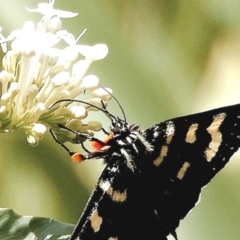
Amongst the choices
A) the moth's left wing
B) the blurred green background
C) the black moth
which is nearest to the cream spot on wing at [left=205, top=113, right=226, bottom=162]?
the black moth

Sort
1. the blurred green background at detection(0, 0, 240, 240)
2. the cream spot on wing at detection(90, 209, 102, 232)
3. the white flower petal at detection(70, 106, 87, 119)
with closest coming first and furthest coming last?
the cream spot on wing at detection(90, 209, 102, 232) → the white flower petal at detection(70, 106, 87, 119) → the blurred green background at detection(0, 0, 240, 240)

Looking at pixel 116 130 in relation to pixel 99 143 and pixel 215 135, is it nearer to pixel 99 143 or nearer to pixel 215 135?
pixel 99 143

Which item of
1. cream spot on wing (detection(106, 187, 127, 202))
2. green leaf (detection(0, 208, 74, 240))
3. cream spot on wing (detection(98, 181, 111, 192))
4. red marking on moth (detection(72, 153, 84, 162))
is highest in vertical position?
red marking on moth (detection(72, 153, 84, 162))

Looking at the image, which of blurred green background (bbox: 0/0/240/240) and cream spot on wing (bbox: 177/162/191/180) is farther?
blurred green background (bbox: 0/0/240/240)

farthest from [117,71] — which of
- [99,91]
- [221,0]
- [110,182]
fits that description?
[110,182]

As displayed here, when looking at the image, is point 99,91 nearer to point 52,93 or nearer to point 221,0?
point 52,93

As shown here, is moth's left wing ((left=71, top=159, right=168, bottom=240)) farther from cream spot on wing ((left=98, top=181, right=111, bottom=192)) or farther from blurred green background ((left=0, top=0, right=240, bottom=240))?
blurred green background ((left=0, top=0, right=240, bottom=240))

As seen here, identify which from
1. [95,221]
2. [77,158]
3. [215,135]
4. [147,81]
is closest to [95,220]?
[95,221]

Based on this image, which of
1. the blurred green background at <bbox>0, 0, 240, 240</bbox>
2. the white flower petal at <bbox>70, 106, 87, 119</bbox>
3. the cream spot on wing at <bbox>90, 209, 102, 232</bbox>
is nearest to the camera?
the cream spot on wing at <bbox>90, 209, 102, 232</bbox>
